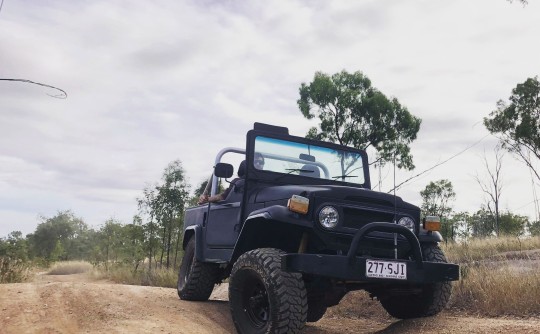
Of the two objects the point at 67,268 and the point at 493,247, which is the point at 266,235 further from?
the point at 67,268

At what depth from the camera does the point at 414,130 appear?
78.8 ft

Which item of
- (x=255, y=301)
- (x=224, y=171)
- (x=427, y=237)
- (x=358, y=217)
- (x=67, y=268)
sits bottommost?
(x=67, y=268)

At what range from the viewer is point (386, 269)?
4.14 metres

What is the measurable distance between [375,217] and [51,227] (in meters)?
59.7

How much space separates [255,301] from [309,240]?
726mm

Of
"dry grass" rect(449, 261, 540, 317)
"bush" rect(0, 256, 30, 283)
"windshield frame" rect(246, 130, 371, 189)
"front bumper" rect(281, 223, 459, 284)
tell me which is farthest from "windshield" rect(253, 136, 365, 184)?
"bush" rect(0, 256, 30, 283)

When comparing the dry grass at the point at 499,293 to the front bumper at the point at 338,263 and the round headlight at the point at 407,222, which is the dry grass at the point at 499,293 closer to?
the round headlight at the point at 407,222

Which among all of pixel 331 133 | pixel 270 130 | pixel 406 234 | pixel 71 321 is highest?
pixel 331 133

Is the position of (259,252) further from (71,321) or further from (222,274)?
(222,274)

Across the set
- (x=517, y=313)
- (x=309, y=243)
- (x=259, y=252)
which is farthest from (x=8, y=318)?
(x=517, y=313)

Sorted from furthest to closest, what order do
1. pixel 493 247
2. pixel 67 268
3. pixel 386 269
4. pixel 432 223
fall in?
1. pixel 67 268
2. pixel 493 247
3. pixel 432 223
4. pixel 386 269

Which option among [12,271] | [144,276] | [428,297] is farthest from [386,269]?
[144,276]

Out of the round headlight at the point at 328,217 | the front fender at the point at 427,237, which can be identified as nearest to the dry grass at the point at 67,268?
the front fender at the point at 427,237

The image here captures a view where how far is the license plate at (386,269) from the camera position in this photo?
4055 millimetres
